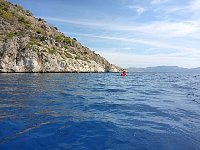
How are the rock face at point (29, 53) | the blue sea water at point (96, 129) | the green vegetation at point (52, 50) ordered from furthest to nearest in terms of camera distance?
the green vegetation at point (52, 50), the rock face at point (29, 53), the blue sea water at point (96, 129)

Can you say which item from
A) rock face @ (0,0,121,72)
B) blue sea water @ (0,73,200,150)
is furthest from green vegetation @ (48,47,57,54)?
blue sea water @ (0,73,200,150)

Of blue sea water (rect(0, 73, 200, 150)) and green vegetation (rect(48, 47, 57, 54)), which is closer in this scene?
blue sea water (rect(0, 73, 200, 150))

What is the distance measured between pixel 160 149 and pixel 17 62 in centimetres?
9224

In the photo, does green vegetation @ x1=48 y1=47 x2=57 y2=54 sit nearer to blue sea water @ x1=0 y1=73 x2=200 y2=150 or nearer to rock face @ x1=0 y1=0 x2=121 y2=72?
rock face @ x1=0 y1=0 x2=121 y2=72

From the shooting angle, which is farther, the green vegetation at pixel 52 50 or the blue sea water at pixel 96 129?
the green vegetation at pixel 52 50

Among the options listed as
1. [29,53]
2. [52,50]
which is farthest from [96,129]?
[52,50]

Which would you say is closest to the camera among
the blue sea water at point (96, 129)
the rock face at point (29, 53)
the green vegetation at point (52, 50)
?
the blue sea water at point (96, 129)

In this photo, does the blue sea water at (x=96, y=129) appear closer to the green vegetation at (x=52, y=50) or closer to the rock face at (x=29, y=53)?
the rock face at (x=29, y=53)

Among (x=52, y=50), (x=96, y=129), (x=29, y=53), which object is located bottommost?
(x=96, y=129)

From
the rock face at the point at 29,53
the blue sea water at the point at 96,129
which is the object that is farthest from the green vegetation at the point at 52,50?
the blue sea water at the point at 96,129

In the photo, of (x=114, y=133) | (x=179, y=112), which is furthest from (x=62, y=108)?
(x=179, y=112)

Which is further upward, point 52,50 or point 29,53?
point 52,50

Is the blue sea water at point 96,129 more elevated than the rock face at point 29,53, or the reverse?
the rock face at point 29,53

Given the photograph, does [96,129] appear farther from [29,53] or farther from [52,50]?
[52,50]
